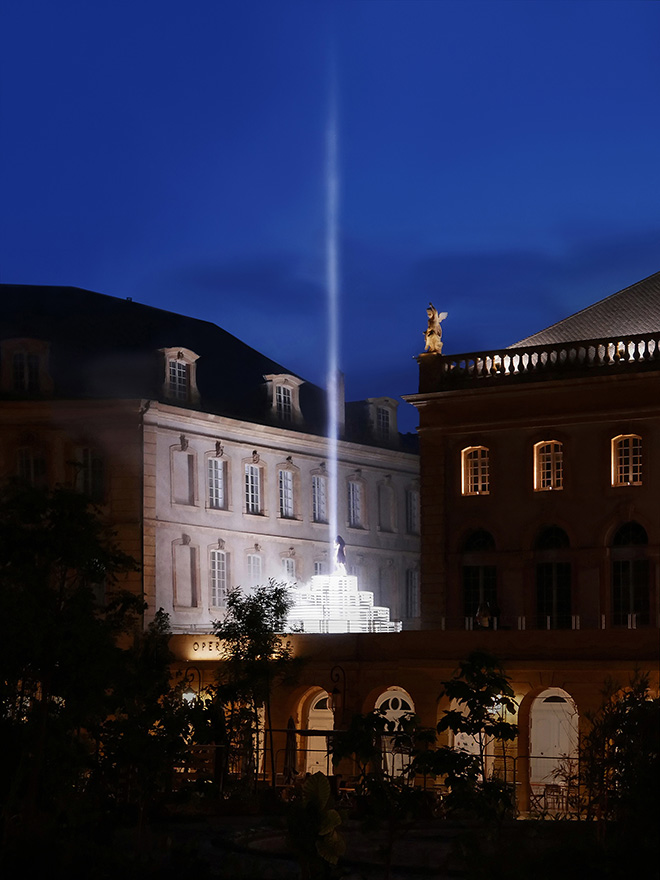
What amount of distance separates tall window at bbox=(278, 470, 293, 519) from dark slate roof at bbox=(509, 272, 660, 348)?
41.9 ft

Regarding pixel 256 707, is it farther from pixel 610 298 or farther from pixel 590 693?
pixel 610 298

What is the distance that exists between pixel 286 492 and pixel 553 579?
15.8m

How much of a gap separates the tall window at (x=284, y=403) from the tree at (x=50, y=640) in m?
32.8

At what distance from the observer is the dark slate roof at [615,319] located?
162 ft

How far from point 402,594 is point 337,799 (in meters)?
30.7

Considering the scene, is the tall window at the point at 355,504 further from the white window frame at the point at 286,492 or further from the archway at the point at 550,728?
the archway at the point at 550,728

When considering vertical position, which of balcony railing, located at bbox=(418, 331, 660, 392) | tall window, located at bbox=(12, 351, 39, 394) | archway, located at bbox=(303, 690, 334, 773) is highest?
tall window, located at bbox=(12, 351, 39, 394)

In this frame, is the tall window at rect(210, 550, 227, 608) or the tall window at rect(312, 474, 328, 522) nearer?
the tall window at rect(210, 550, 227, 608)

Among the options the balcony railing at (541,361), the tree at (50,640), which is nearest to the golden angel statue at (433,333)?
the balcony railing at (541,361)

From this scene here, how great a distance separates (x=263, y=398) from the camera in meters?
61.9

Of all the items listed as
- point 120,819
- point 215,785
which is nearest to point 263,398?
point 215,785

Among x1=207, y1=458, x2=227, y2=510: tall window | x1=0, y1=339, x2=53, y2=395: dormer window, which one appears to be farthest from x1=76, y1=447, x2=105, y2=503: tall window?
x1=207, y1=458, x2=227, y2=510: tall window

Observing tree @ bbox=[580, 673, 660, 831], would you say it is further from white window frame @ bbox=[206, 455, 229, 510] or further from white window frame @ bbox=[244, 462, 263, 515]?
white window frame @ bbox=[244, 462, 263, 515]

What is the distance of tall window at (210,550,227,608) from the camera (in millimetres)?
57188
